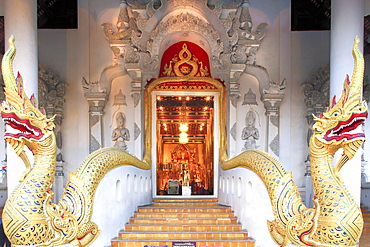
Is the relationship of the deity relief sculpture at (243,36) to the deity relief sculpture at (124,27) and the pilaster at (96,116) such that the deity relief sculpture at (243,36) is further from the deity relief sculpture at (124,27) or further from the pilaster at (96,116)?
the pilaster at (96,116)

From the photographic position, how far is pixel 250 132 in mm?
8203

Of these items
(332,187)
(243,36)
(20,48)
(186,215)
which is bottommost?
(186,215)

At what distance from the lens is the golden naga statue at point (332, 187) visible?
125 inches

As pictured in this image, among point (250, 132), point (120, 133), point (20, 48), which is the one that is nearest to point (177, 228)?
point (120, 133)

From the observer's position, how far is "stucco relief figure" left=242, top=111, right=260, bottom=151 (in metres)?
8.21

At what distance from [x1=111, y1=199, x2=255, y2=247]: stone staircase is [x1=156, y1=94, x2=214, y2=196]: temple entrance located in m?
3.00

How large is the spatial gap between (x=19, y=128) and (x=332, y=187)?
9.89 ft

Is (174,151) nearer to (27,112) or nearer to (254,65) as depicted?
(254,65)

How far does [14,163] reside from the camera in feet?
17.8

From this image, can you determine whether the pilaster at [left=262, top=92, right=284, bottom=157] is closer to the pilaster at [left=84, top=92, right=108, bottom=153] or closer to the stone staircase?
the stone staircase

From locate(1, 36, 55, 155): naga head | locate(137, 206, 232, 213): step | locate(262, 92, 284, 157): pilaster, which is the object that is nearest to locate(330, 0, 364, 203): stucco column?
locate(137, 206, 232, 213): step

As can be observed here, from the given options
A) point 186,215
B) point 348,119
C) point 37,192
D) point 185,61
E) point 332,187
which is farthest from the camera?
point 185,61

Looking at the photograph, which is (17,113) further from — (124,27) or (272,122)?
(272,122)

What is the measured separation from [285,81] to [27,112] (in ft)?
20.3
